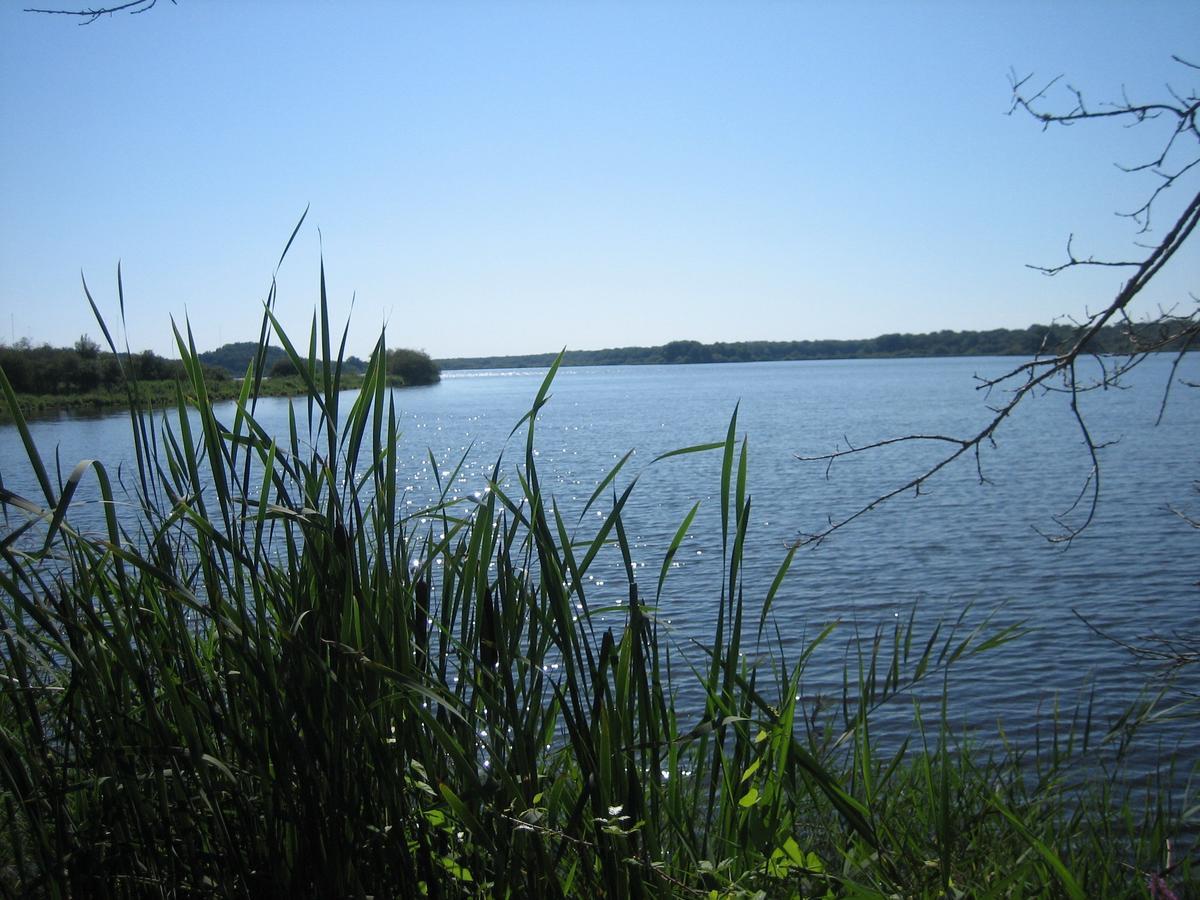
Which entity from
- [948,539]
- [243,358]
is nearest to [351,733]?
[243,358]

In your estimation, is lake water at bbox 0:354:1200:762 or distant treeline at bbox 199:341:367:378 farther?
lake water at bbox 0:354:1200:762

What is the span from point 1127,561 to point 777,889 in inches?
506

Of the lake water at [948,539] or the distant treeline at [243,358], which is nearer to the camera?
the distant treeline at [243,358]

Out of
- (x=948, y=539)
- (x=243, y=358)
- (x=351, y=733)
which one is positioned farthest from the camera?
(x=948, y=539)

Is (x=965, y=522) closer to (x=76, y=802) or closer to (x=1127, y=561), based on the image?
(x=1127, y=561)

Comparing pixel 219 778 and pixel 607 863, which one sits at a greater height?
pixel 219 778

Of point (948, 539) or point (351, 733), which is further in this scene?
point (948, 539)

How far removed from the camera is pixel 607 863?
199 cm

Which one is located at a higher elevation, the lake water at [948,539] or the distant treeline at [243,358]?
the distant treeline at [243,358]

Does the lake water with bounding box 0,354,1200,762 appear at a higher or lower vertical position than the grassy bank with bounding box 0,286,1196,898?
lower

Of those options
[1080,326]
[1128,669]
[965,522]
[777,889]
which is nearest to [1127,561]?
[965,522]

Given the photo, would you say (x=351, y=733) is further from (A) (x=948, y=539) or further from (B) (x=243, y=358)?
(A) (x=948, y=539)

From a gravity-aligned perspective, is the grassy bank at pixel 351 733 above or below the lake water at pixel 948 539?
above

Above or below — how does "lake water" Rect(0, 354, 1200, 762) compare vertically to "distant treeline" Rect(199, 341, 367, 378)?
below
